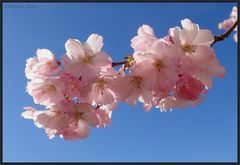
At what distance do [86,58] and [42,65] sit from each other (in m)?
0.28

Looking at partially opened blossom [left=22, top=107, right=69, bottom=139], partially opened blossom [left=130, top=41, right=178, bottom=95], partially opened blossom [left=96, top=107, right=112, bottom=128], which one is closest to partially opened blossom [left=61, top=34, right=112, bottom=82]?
partially opened blossom [left=130, top=41, right=178, bottom=95]

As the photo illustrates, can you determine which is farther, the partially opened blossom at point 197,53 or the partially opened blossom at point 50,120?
the partially opened blossom at point 50,120

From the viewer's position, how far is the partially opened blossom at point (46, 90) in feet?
8.55

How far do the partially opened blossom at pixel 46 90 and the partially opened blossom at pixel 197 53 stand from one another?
0.74 m

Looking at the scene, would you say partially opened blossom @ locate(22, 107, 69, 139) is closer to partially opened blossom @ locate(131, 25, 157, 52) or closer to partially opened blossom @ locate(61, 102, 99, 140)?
partially opened blossom @ locate(61, 102, 99, 140)

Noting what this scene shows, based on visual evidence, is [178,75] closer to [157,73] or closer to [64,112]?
[157,73]

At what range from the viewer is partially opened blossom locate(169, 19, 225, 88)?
2.47m

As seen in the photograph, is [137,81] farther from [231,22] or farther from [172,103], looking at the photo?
[231,22]

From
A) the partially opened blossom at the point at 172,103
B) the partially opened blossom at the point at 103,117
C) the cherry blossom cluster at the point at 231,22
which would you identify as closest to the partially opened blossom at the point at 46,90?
the partially opened blossom at the point at 103,117

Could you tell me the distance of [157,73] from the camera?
8.24 feet

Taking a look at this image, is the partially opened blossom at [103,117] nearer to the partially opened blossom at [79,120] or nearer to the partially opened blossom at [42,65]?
the partially opened blossom at [79,120]

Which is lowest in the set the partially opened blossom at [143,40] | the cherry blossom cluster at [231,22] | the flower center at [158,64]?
the flower center at [158,64]

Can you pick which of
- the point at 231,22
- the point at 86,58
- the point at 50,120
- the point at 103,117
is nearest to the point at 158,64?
the point at 86,58

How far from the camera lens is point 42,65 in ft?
8.80
